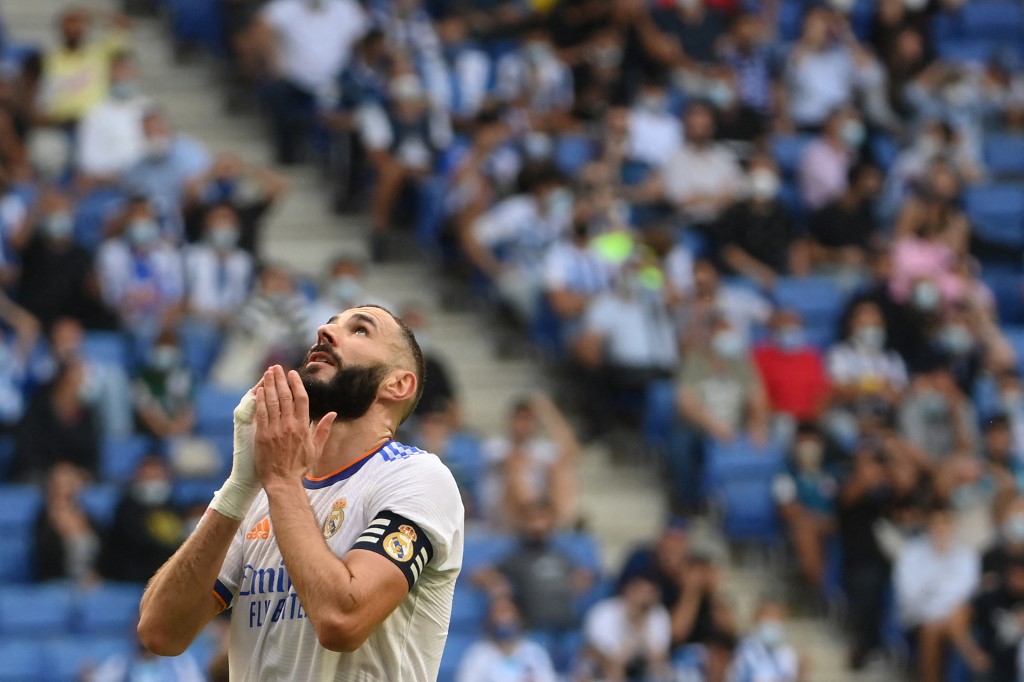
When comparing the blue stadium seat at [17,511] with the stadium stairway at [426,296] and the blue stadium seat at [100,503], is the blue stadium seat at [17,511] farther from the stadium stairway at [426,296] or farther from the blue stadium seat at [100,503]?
the stadium stairway at [426,296]

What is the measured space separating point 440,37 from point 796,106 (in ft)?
10.6

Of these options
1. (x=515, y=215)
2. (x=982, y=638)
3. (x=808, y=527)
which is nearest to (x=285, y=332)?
(x=515, y=215)

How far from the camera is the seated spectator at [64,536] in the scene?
984 cm

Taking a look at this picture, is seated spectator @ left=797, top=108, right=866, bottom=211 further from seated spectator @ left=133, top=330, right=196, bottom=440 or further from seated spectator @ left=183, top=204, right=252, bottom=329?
seated spectator @ left=133, top=330, right=196, bottom=440

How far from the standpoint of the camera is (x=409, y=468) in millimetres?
3816

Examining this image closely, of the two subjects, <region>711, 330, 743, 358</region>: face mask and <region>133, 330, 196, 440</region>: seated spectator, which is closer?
<region>133, 330, 196, 440</region>: seated spectator

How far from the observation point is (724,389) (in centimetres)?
1191

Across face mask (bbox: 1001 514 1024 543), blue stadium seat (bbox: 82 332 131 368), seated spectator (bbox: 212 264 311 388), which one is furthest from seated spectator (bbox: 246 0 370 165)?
face mask (bbox: 1001 514 1024 543)

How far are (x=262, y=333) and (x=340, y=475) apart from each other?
287 inches

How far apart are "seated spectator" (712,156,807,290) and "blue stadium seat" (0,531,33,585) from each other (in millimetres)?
5812

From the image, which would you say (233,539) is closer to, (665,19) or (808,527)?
(808,527)

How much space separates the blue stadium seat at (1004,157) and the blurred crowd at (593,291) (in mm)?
43

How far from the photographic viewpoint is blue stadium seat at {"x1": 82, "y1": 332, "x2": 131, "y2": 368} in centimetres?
1081

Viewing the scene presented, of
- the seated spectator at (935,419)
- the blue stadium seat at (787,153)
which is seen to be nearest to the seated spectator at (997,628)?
the seated spectator at (935,419)
